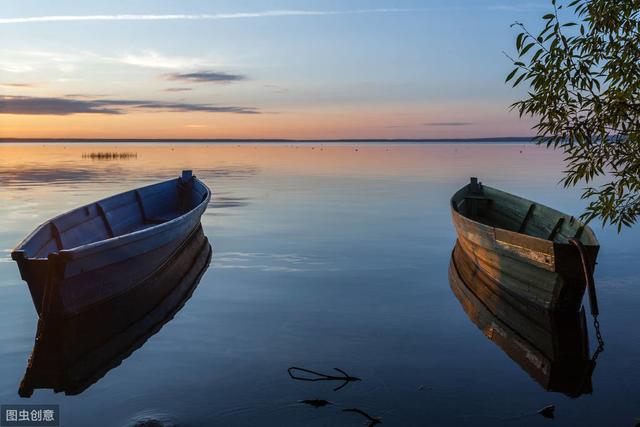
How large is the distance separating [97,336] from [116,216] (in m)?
7.57

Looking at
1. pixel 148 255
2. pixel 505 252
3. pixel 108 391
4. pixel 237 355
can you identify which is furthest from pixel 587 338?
pixel 148 255

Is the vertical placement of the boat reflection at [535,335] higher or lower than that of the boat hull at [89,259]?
lower

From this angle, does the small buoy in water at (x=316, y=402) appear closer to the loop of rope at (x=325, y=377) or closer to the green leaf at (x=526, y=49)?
the loop of rope at (x=325, y=377)

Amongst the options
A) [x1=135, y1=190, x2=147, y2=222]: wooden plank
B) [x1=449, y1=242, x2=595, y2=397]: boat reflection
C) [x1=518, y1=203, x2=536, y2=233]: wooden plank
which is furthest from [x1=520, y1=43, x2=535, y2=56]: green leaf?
[x1=135, y1=190, x2=147, y2=222]: wooden plank

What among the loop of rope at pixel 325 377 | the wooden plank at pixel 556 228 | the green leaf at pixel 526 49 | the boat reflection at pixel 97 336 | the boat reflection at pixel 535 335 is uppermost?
the green leaf at pixel 526 49

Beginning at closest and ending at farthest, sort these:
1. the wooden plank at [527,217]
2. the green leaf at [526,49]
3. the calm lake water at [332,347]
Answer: the green leaf at [526,49]
the calm lake water at [332,347]
the wooden plank at [527,217]

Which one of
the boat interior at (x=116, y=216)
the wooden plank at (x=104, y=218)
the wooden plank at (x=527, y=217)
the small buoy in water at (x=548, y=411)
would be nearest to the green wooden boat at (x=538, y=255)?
the wooden plank at (x=527, y=217)

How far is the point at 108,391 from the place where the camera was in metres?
8.44

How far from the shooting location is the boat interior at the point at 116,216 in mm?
12127

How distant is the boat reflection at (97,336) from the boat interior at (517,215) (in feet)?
29.5

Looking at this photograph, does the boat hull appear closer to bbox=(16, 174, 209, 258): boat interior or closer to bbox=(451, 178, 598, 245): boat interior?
bbox=(16, 174, 209, 258): boat interior

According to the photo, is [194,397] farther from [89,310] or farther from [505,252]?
[505,252]

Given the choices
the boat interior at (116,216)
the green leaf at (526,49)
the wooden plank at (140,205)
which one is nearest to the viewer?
the green leaf at (526,49)

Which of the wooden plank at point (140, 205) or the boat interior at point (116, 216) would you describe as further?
the wooden plank at point (140, 205)
